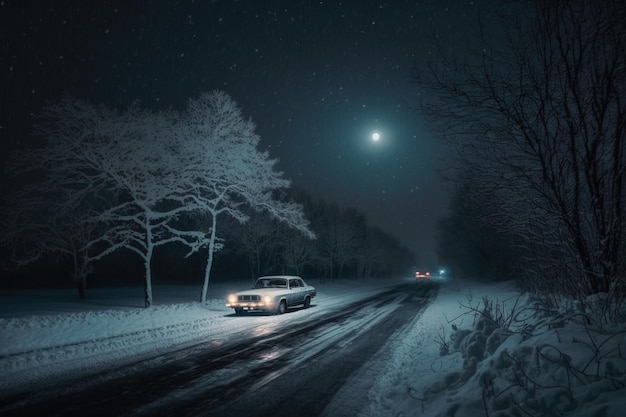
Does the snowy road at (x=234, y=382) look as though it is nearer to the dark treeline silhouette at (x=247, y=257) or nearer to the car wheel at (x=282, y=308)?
the car wheel at (x=282, y=308)

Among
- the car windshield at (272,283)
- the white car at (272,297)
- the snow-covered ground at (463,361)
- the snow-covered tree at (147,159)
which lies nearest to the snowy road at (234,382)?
the snow-covered ground at (463,361)

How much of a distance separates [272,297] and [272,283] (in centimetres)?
230

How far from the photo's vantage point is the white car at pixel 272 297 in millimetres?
14992

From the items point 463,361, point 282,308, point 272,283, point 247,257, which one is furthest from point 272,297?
point 247,257

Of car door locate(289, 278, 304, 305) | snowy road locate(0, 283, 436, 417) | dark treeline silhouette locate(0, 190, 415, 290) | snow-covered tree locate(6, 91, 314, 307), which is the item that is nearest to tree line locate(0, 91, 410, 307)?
snow-covered tree locate(6, 91, 314, 307)

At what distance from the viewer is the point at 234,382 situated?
6109 mm

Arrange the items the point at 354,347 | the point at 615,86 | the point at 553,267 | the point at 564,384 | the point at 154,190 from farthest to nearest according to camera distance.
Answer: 1. the point at 154,190
2. the point at 354,347
3. the point at 553,267
4. the point at 615,86
5. the point at 564,384

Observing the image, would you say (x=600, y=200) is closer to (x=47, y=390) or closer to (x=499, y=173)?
(x=499, y=173)

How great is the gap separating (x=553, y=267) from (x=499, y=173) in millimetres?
2094

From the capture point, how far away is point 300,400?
5375 mm

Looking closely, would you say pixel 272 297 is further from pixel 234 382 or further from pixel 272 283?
pixel 234 382

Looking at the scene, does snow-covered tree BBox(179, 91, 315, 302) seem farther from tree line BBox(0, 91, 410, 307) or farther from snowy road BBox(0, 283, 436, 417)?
snowy road BBox(0, 283, 436, 417)

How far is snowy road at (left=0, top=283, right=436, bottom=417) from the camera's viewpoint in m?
5.00

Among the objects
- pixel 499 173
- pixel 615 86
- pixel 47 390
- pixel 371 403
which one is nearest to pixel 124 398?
pixel 47 390
